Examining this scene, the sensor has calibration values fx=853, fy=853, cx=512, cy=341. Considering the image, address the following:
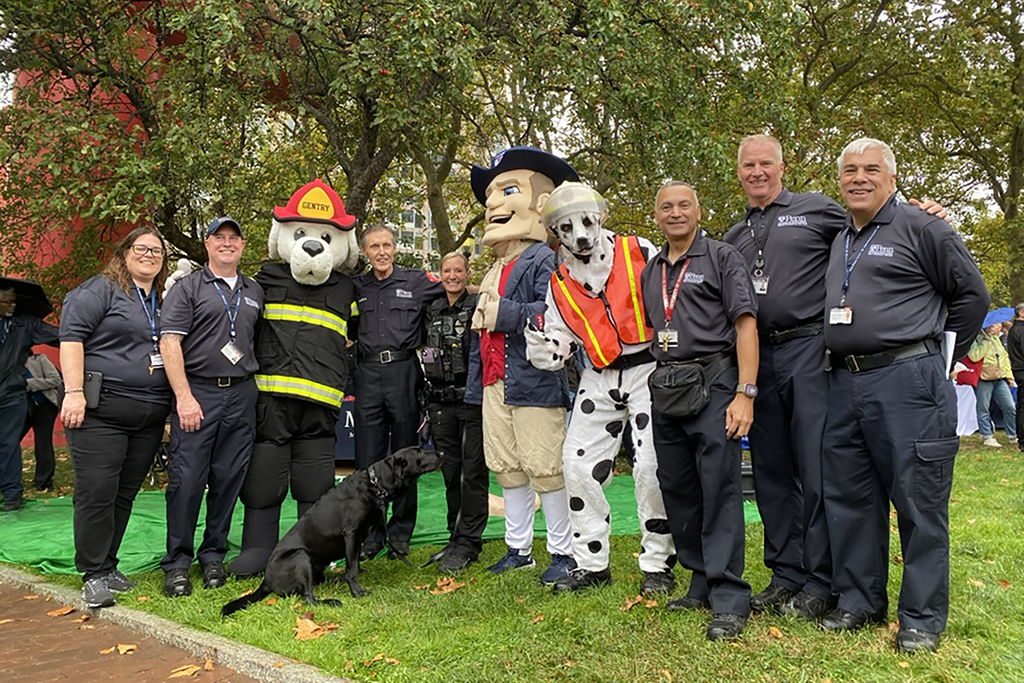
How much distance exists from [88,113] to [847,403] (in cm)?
737

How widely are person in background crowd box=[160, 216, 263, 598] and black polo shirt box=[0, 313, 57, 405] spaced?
3861mm

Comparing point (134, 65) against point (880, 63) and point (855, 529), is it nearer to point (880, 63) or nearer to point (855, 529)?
point (855, 529)

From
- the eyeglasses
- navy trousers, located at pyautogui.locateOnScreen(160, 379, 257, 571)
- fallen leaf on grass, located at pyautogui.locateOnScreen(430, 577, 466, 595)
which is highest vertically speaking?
the eyeglasses

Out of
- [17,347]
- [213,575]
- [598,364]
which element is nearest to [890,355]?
[598,364]

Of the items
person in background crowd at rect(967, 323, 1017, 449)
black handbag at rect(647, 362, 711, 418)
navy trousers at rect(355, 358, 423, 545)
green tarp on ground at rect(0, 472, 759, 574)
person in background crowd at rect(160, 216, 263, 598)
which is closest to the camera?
black handbag at rect(647, 362, 711, 418)

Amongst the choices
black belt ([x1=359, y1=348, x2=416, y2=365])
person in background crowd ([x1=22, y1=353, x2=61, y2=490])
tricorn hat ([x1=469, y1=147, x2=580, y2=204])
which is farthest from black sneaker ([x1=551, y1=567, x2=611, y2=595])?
person in background crowd ([x1=22, y1=353, x2=61, y2=490])

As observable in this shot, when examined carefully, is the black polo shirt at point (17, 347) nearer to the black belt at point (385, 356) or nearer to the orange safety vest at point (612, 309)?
the black belt at point (385, 356)

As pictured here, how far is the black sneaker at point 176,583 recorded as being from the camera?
16.6ft

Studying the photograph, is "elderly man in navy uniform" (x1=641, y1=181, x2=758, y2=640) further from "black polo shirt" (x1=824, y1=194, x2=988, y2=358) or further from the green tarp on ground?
the green tarp on ground

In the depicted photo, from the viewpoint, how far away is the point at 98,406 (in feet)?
16.2

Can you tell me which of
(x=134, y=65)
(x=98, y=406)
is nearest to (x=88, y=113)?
(x=134, y=65)

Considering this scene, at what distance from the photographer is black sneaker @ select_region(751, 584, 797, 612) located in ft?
13.5

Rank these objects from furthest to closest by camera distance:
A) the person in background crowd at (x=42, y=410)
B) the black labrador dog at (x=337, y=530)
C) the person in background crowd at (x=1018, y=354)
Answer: the person in background crowd at (x=1018, y=354)
the person in background crowd at (x=42, y=410)
the black labrador dog at (x=337, y=530)

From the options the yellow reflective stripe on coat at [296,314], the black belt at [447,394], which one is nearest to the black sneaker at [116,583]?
the yellow reflective stripe on coat at [296,314]
